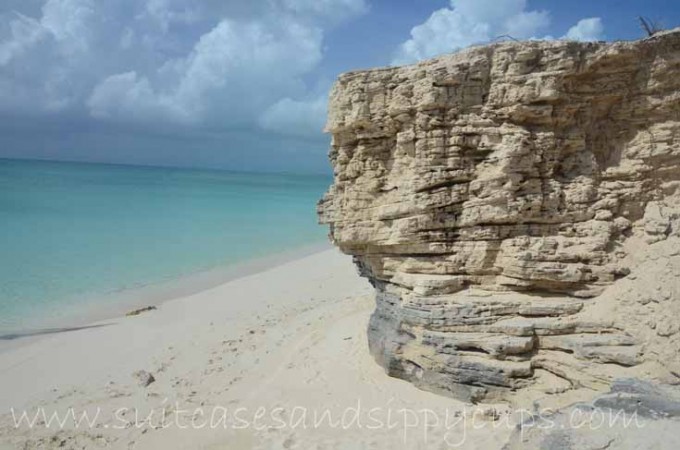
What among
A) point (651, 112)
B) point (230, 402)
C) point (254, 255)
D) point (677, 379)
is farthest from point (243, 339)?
point (254, 255)

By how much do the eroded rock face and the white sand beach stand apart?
35.4 inches

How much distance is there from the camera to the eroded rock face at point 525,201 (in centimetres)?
732

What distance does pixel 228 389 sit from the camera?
30.4ft

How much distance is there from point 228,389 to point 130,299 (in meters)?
9.36

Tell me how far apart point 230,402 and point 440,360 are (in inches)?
150

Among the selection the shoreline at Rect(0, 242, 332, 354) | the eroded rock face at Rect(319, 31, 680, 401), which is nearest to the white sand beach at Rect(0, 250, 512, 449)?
the shoreline at Rect(0, 242, 332, 354)

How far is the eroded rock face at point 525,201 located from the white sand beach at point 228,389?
0.90 meters

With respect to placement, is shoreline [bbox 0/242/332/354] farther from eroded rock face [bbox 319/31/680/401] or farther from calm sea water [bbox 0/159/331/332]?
eroded rock face [bbox 319/31/680/401]

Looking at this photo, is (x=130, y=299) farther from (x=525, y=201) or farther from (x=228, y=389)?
(x=525, y=201)

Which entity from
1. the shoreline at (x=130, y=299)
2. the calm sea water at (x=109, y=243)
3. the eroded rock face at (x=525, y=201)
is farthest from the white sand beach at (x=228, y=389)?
the calm sea water at (x=109, y=243)

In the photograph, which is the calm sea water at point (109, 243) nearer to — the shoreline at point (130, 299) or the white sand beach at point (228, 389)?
the shoreline at point (130, 299)

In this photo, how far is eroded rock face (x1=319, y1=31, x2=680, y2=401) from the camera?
732 centimetres

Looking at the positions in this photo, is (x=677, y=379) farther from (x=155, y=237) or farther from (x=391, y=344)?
(x=155, y=237)

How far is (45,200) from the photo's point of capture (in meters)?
47.9
